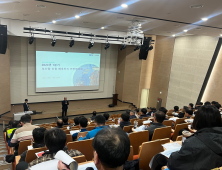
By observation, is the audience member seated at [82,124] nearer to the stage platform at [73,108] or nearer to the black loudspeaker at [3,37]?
the black loudspeaker at [3,37]

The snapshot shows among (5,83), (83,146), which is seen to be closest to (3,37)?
(5,83)

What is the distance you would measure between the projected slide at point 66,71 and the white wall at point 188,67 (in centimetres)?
537

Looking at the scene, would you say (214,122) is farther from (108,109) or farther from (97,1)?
(108,109)

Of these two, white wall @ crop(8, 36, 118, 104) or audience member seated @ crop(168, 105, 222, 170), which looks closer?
audience member seated @ crop(168, 105, 222, 170)

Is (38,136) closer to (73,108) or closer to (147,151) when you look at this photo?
(147,151)

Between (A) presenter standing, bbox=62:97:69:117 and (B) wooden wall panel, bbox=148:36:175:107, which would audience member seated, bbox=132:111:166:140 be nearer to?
(A) presenter standing, bbox=62:97:69:117

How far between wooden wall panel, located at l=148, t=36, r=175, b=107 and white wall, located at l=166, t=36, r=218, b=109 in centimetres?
29

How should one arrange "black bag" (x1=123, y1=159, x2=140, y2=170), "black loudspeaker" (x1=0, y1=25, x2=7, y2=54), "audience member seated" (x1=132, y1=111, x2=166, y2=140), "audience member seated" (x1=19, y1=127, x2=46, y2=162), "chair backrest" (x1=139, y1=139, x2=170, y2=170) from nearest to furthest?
"black bag" (x1=123, y1=159, x2=140, y2=170) → "chair backrest" (x1=139, y1=139, x2=170, y2=170) → "audience member seated" (x1=19, y1=127, x2=46, y2=162) → "audience member seated" (x1=132, y1=111, x2=166, y2=140) → "black loudspeaker" (x1=0, y1=25, x2=7, y2=54)

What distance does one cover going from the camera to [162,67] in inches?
487

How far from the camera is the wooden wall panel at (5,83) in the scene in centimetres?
911

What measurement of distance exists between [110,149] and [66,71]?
1092 centimetres

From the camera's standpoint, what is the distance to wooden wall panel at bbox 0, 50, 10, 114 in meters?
9.11

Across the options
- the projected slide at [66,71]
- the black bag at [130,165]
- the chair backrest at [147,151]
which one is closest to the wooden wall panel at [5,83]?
the projected slide at [66,71]

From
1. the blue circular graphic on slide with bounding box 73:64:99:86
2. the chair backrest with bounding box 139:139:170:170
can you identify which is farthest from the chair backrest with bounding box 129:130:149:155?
the blue circular graphic on slide with bounding box 73:64:99:86
